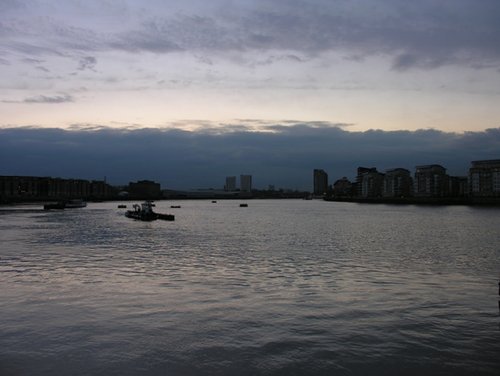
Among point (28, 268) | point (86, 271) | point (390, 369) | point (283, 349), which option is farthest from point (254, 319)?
point (28, 268)

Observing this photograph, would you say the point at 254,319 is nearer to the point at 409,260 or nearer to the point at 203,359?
the point at 203,359

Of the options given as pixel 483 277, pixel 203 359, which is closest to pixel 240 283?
pixel 203 359

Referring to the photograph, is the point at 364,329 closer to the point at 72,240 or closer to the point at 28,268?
the point at 28,268

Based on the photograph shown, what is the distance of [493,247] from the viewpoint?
46531 millimetres

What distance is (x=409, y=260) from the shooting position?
1415 inches

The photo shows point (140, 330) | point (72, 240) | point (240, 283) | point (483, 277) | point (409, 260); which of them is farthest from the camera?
point (72, 240)

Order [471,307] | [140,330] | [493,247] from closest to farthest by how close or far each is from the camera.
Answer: [140,330]
[471,307]
[493,247]

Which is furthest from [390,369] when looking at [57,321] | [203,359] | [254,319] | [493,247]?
[493,247]

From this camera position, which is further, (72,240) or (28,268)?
(72,240)

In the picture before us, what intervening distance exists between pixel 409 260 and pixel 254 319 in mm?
21302

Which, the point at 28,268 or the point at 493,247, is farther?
the point at 493,247

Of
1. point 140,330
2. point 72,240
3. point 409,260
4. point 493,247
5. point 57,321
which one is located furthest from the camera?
point 72,240

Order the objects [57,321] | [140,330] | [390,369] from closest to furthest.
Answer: [390,369]
[140,330]
[57,321]

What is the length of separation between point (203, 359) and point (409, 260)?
2581 cm
